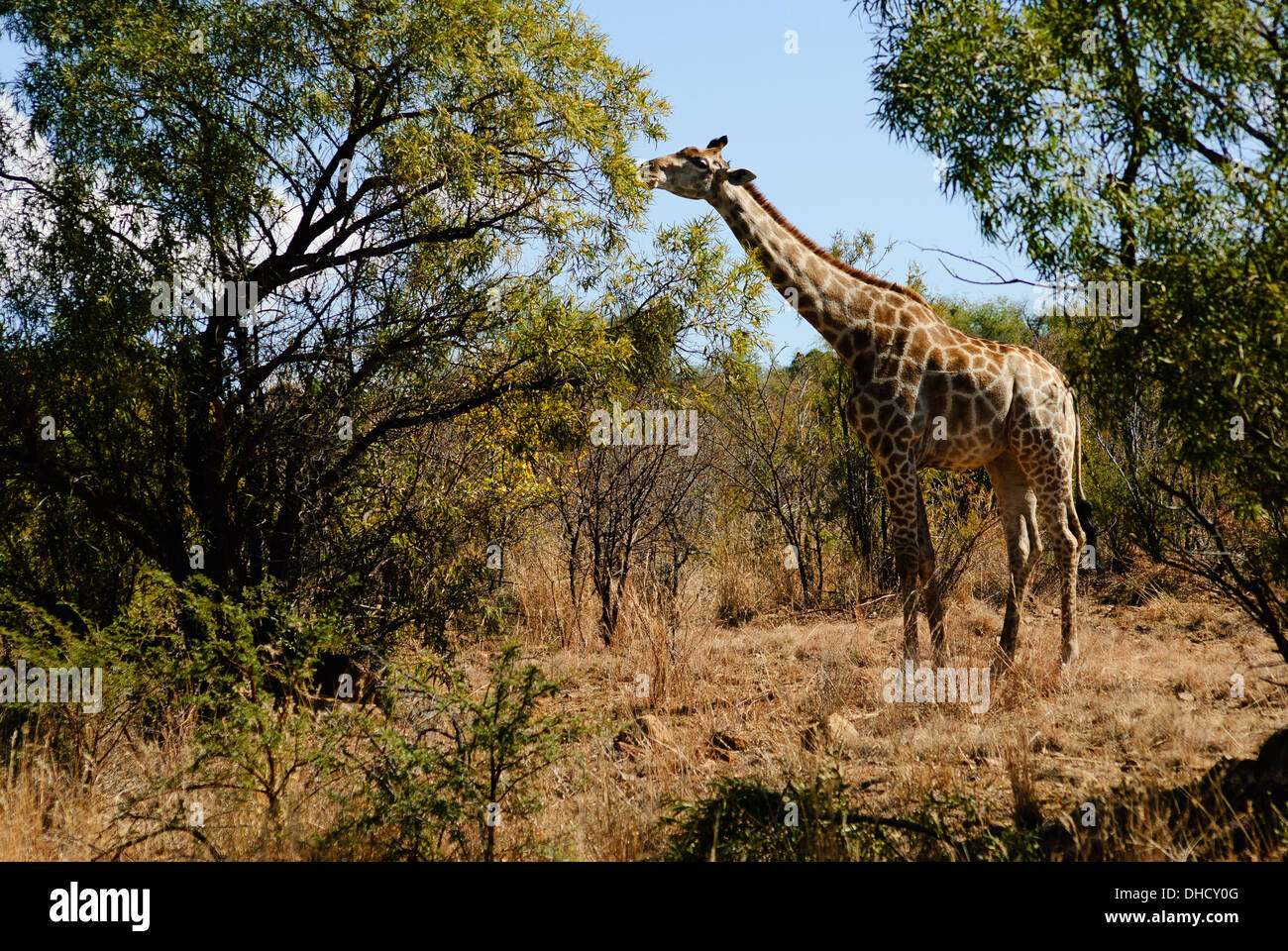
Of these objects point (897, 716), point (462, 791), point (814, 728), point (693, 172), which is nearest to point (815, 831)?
point (462, 791)

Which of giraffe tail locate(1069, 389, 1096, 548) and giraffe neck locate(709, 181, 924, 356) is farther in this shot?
giraffe tail locate(1069, 389, 1096, 548)

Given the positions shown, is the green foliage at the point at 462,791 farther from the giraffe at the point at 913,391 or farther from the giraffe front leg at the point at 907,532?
the giraffe at the point at 913,391

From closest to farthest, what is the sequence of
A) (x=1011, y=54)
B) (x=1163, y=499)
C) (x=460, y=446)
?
(x=1011, y=54)
(x=460, y=446)
(x=1163, y=499)

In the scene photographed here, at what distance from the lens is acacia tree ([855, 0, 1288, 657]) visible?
4.11m

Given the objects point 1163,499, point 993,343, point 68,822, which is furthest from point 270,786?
point 1163,499

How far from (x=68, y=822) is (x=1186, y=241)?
5.73 metres

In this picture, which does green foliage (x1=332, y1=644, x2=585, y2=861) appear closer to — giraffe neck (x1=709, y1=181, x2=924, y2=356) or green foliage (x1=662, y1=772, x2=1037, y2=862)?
green foliage (x1=662, y1=772, x2=1037, y2=862)

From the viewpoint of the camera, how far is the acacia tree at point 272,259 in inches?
259

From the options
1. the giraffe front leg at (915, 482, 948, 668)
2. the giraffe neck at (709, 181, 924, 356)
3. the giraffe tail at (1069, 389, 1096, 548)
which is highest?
the giraffe neck at (709, 181, 924, 356)

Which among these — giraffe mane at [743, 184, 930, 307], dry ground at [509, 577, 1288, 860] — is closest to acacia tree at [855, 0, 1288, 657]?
dry ground at [509, 577, 1288, 860]

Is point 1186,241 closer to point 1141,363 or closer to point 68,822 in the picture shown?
point 1141,363

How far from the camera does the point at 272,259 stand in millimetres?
7188

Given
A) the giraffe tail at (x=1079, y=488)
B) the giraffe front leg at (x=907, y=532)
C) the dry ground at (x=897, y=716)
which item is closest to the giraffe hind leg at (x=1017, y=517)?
the giraffe tail at (x=1079, y=488)
